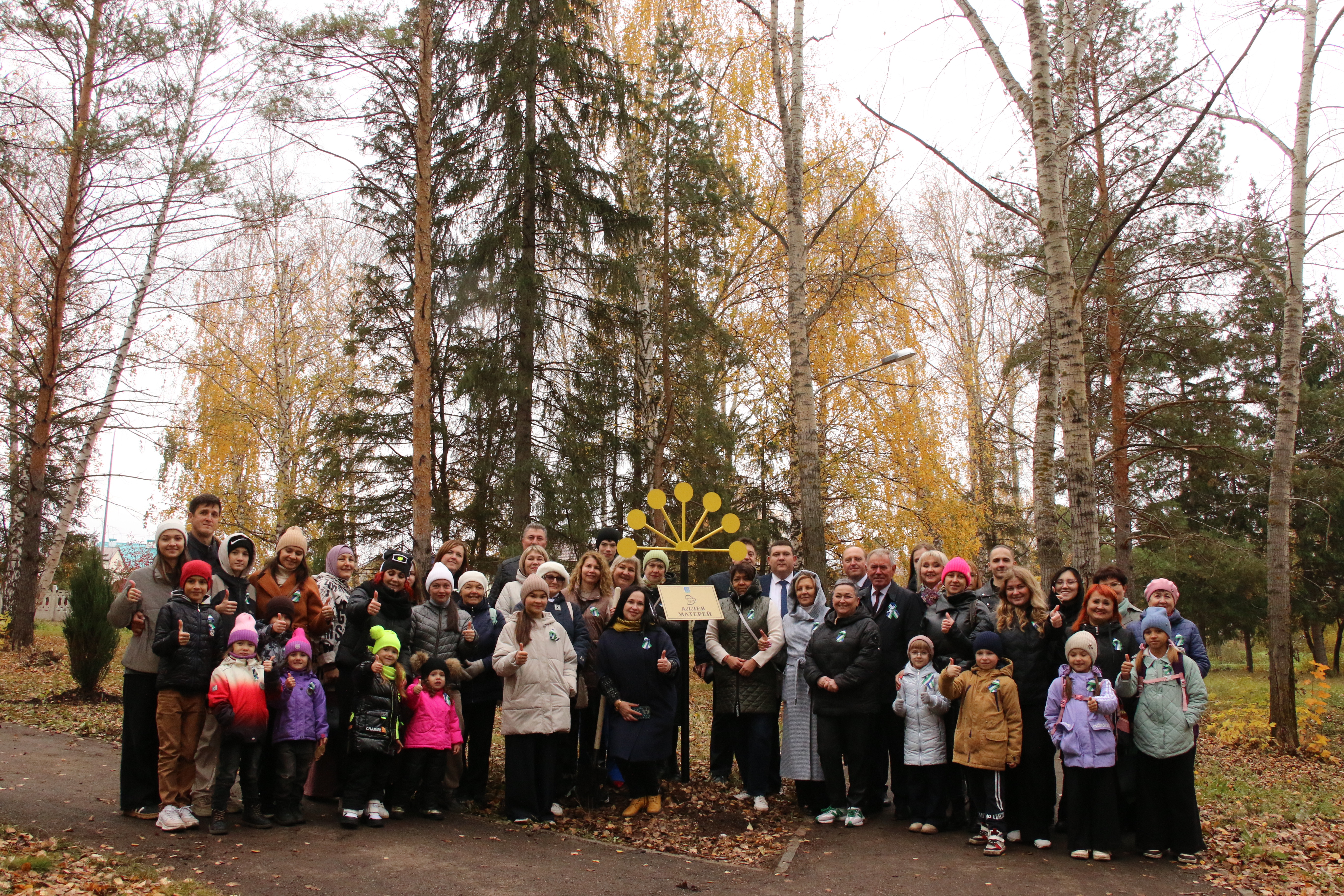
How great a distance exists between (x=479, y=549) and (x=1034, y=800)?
8.43 meters

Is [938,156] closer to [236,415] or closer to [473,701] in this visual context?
[473,701]

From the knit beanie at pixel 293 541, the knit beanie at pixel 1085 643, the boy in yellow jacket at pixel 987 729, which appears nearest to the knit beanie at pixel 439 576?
the knit beanie at pixel 293 541

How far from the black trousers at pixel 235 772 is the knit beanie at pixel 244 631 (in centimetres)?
57

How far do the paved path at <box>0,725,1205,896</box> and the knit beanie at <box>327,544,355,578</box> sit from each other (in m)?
1.63

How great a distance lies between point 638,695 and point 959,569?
258 centimetres

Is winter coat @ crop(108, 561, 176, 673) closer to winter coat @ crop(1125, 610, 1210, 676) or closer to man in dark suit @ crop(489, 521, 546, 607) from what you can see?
man in dark suit @ crop(489, 521, 546, 607)

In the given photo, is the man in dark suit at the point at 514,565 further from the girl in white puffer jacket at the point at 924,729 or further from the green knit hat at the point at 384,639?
the girl in white puffer jacket at the point at 924,729

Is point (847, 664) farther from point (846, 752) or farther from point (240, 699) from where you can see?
point (240, 699)

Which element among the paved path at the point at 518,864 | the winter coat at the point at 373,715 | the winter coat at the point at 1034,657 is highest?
the winter coat at the point at 1034,657

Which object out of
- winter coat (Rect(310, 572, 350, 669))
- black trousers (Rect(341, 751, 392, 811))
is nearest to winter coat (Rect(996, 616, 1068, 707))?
black trousers (Rect(341, 751, 392, 811))

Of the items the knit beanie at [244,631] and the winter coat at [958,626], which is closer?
the knit beanie at [244,631]

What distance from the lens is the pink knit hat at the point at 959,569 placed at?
21.1ft

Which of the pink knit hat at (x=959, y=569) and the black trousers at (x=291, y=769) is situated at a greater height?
the pink knit hat at (x=959, y=569)

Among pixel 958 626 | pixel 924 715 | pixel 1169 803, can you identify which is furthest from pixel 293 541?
pixel 1169 803
